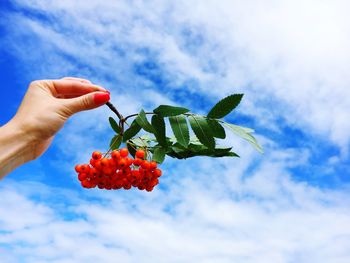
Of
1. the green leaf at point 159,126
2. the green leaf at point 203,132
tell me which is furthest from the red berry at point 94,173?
the green leaf at point 203,132

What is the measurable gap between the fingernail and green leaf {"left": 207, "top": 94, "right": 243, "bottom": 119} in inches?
22.6

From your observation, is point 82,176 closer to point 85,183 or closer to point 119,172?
point 85,183

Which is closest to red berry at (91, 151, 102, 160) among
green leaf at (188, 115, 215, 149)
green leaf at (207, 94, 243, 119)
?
green leaf at (188, 115, 215, 149)

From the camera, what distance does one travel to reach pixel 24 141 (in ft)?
6.90

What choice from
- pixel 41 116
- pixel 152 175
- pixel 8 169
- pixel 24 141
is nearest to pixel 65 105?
pixel 41 116

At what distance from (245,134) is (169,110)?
1.40 feet

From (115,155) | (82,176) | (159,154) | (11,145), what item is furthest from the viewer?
(159,154)

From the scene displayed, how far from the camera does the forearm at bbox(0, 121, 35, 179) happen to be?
2.04 metres

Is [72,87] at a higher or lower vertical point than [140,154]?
higher

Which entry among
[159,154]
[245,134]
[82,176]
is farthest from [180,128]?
[82,176]

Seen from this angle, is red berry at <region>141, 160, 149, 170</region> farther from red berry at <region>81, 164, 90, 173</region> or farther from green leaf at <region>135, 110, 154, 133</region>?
red berry at <region>81, 164, 90, 173</region>

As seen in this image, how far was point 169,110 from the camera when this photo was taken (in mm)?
2408

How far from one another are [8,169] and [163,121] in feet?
2.70

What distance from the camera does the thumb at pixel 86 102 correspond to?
7.03 ft
